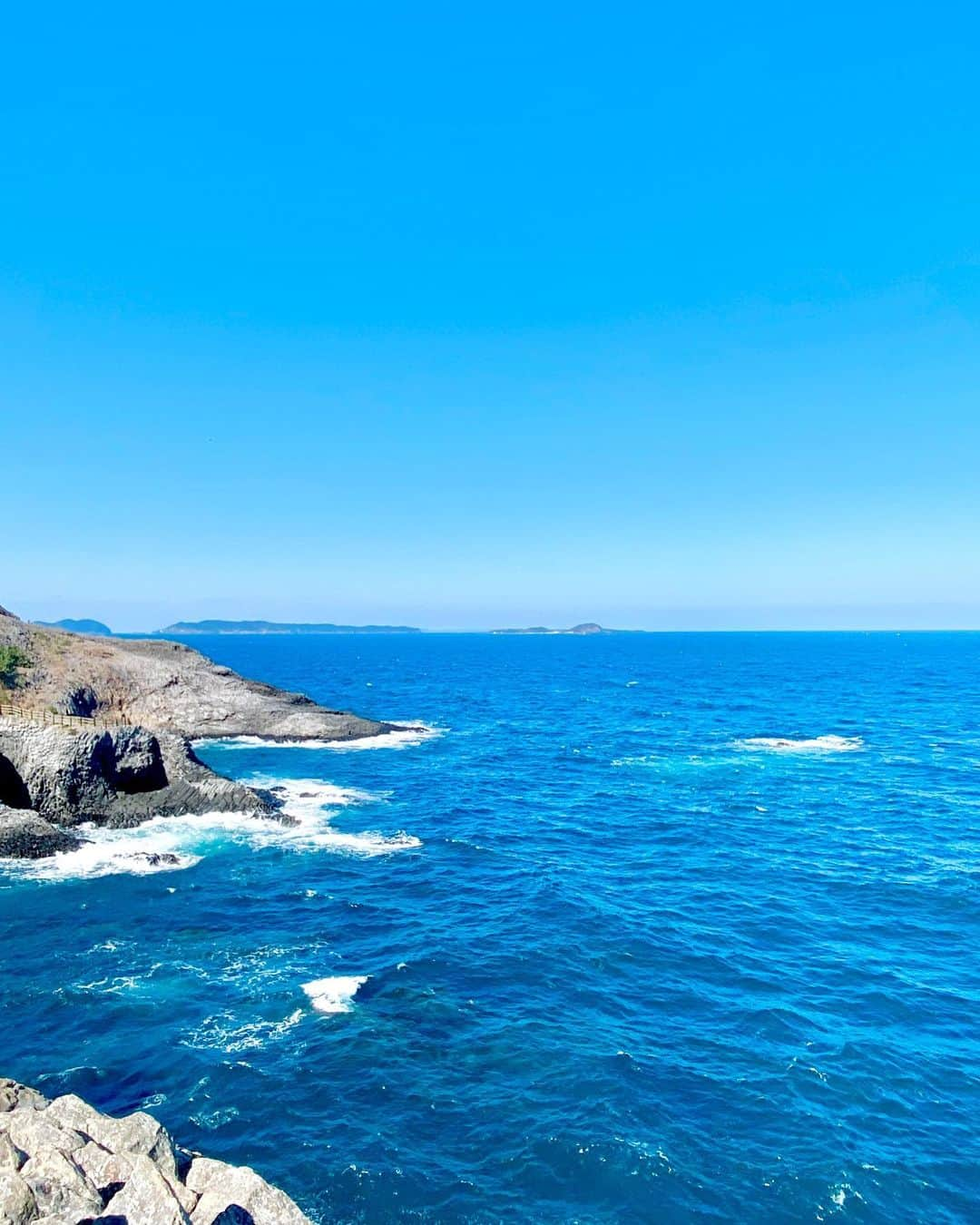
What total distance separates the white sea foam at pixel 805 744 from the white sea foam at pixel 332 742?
39.2m

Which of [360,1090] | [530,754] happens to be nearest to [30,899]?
[360,1090]

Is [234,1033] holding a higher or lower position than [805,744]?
lower

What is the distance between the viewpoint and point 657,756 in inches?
3071

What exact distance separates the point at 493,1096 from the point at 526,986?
7254 mm

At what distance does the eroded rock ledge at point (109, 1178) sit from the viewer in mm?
14219

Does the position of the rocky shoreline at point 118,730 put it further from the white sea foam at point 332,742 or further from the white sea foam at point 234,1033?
the white sea foam at point 234,1033

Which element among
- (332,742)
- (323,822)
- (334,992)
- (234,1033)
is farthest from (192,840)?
(332,742)

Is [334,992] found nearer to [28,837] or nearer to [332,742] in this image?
[28,837]

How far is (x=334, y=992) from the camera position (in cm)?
2956

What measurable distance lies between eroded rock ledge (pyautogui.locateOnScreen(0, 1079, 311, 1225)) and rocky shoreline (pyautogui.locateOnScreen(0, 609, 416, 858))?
110ft

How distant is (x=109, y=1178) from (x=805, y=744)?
8152cm

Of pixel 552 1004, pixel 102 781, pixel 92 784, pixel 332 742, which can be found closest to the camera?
pixel 552 1004

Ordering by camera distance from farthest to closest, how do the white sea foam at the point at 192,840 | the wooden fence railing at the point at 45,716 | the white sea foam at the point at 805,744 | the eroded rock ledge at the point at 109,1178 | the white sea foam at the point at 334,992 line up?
the white sea foam at the point at 805,744
the wooden fence railing at the point at 45,716
the white sea foam at the point at 192,840
the white sea foam at the point at 334,992
the eroded rock ledge at the point at 109,1178

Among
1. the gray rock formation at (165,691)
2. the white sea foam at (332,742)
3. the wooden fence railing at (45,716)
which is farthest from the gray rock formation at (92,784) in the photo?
the gray rock formation at (165,691)
